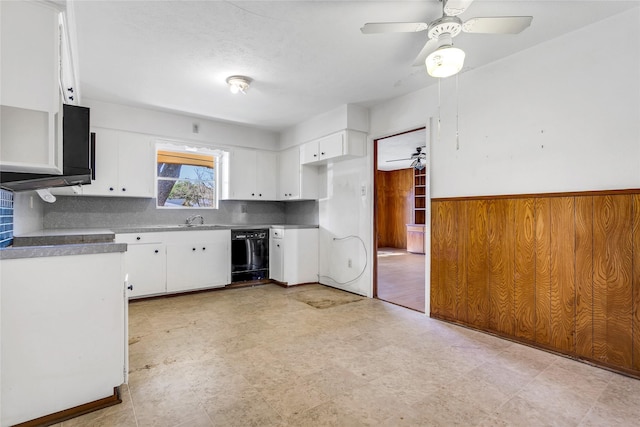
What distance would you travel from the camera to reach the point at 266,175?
17.4ft

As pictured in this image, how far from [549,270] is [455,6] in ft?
6.85

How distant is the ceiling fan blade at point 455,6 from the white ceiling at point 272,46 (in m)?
0.24

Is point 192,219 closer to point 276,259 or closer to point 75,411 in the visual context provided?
point 276,259

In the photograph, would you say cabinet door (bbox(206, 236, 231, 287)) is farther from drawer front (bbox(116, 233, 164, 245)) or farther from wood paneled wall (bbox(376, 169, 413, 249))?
wood paneled wall (bbox(376, 169, 413, 249))

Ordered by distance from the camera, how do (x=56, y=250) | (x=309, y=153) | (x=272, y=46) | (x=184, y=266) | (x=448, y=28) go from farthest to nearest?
(x=309, y=153), (x=184, y=266), (x=272, y=46), (x=448, y=28), (x=56, y=250)

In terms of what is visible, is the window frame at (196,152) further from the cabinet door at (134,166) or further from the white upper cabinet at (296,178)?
the white upper cabinet at (296,178)

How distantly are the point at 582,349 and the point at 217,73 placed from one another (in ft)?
12.8

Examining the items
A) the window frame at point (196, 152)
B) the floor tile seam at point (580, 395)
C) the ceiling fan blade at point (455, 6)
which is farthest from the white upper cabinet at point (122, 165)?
the floor tile seam at point (580, 395)

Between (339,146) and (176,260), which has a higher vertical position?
(339,146)

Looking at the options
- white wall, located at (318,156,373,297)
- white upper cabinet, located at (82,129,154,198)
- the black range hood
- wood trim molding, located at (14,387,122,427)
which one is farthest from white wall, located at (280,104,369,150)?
wood trim molding, located at (14,387,122,427)

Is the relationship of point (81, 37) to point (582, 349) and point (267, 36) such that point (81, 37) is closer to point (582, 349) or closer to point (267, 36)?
point (267, 36)

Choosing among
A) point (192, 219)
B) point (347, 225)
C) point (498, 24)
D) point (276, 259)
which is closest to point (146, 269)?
point (192, 219)

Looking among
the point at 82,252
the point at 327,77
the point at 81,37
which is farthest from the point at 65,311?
the point at 327,77

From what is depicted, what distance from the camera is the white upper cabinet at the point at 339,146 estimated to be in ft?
13.2
